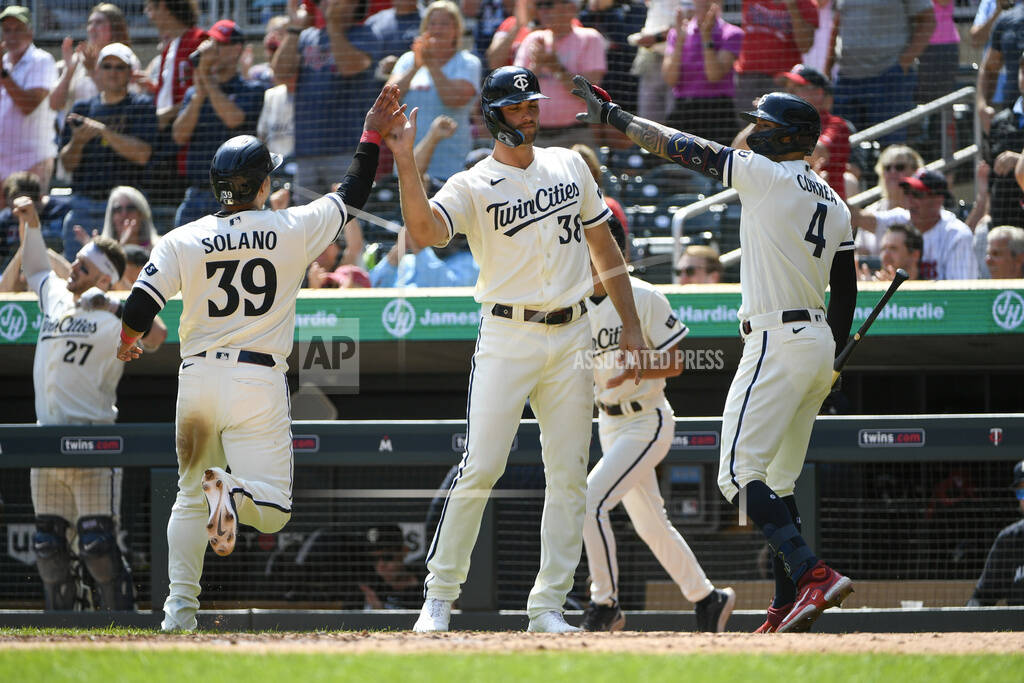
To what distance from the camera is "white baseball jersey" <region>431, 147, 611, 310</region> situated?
442 centimetres

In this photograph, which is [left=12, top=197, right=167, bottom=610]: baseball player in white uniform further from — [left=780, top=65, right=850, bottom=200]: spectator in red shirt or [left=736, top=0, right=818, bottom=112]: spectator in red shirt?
[left=736, top=0, right=818, bottom=112]: spectator in red shirt

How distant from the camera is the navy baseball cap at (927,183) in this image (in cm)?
738

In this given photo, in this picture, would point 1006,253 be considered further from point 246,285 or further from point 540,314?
point 246,285

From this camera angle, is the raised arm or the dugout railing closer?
the raised arm

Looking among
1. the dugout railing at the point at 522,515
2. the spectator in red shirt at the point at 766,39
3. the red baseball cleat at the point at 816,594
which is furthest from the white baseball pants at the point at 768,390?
the spectator in red shirt at the point at 766,39

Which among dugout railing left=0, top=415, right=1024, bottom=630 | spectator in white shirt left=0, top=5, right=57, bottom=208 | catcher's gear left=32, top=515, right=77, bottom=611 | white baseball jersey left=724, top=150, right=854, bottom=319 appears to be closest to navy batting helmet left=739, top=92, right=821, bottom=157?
white baseball jersey left=724, top=150, right=854, bottom=319

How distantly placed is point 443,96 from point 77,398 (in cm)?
314

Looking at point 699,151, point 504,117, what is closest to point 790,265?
point 699,151

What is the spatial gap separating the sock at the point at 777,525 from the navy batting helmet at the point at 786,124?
1285 mm

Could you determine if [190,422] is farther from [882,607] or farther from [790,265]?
[882,607]

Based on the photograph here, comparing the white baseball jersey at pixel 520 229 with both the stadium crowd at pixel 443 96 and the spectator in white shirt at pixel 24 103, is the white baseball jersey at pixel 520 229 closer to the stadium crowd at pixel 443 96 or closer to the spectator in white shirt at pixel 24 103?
the stadium crowd at pixel 443 96

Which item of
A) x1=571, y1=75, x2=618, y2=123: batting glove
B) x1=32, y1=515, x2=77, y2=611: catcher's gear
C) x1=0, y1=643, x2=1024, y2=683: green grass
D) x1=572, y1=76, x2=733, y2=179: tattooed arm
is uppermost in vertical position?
x1=571, y1=75, x2=618, y2=123: batting glove

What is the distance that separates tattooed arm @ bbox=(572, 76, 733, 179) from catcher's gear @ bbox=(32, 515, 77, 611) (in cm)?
361

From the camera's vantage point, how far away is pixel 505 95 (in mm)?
4461
